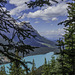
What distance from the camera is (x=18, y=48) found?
14.4 ft

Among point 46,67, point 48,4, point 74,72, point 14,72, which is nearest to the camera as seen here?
point 48,4

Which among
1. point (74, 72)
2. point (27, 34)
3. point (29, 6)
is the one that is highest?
point (29, 6)

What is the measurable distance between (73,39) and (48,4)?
6.30 m

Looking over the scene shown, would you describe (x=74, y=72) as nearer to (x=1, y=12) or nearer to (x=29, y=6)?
(x=29, y=6)

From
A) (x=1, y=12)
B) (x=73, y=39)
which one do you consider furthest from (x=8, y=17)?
(x=73, y=39)

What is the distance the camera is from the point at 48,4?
18.0ft

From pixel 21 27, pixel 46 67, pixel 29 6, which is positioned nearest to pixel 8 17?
pixel 21 27

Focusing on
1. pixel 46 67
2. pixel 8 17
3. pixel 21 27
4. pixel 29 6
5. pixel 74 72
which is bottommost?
pixel 46 67

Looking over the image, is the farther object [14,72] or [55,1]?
[14,72]

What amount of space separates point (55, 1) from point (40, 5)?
845mm

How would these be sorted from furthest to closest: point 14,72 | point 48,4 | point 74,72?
1. point 14,72
2. point 74,72
3. point 48,4

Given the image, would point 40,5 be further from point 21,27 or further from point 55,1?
point 21,27

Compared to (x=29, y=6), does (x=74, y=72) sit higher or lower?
lower

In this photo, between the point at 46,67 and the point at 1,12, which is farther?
the point at 46,67
